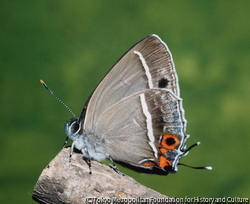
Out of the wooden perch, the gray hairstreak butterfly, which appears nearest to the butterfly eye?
the gray hairstreak butterfly

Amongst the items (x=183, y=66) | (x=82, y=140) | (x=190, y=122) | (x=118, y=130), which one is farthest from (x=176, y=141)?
(x=183, y=66)

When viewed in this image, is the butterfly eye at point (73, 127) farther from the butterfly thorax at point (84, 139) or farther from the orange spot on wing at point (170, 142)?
the orange spot on wing at point (170, 142)

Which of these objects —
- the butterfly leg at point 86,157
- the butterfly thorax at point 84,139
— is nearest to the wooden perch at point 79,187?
the butterfly leg at point 86,157

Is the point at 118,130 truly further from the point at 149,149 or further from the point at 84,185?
the point at 84,185

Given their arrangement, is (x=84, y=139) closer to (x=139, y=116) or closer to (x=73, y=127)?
(x=73, y=127)

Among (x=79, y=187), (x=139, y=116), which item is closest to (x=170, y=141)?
(x=139, y=116)
